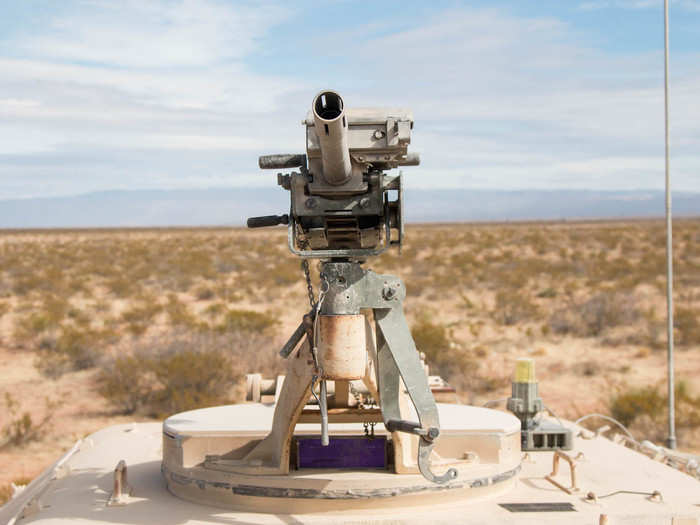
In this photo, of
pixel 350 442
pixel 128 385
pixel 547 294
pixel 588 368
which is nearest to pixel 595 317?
pixel 588 368

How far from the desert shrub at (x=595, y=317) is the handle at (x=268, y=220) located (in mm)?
16040

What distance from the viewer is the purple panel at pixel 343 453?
235 inches

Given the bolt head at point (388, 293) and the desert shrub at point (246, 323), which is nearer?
the bolt head at point (388, 293)

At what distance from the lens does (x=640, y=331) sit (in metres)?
20.5

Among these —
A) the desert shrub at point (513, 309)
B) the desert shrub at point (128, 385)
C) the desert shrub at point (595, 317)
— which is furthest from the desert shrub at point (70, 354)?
the desert shrub at point (595, 317)

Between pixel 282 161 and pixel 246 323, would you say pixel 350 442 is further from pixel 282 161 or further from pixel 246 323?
pixel 246 323

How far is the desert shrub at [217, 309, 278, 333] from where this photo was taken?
18.9 m

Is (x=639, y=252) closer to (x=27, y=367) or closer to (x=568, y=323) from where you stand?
(x=568, y=323)

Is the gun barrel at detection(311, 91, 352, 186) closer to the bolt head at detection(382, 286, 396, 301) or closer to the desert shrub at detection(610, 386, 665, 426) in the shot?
the bolt head at detection(382, 286, 396, 301)

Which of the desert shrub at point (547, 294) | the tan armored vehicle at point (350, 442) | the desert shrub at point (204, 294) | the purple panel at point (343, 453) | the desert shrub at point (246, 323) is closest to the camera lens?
the tan armored vehicle at point (350, 442)

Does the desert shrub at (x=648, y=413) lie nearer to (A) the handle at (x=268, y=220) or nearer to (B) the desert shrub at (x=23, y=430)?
(B) the desert shrub at (x=23, y=430)

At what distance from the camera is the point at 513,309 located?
2320 cm

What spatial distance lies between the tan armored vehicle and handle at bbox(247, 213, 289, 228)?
0.05 ft

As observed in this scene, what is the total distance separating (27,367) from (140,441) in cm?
1018
